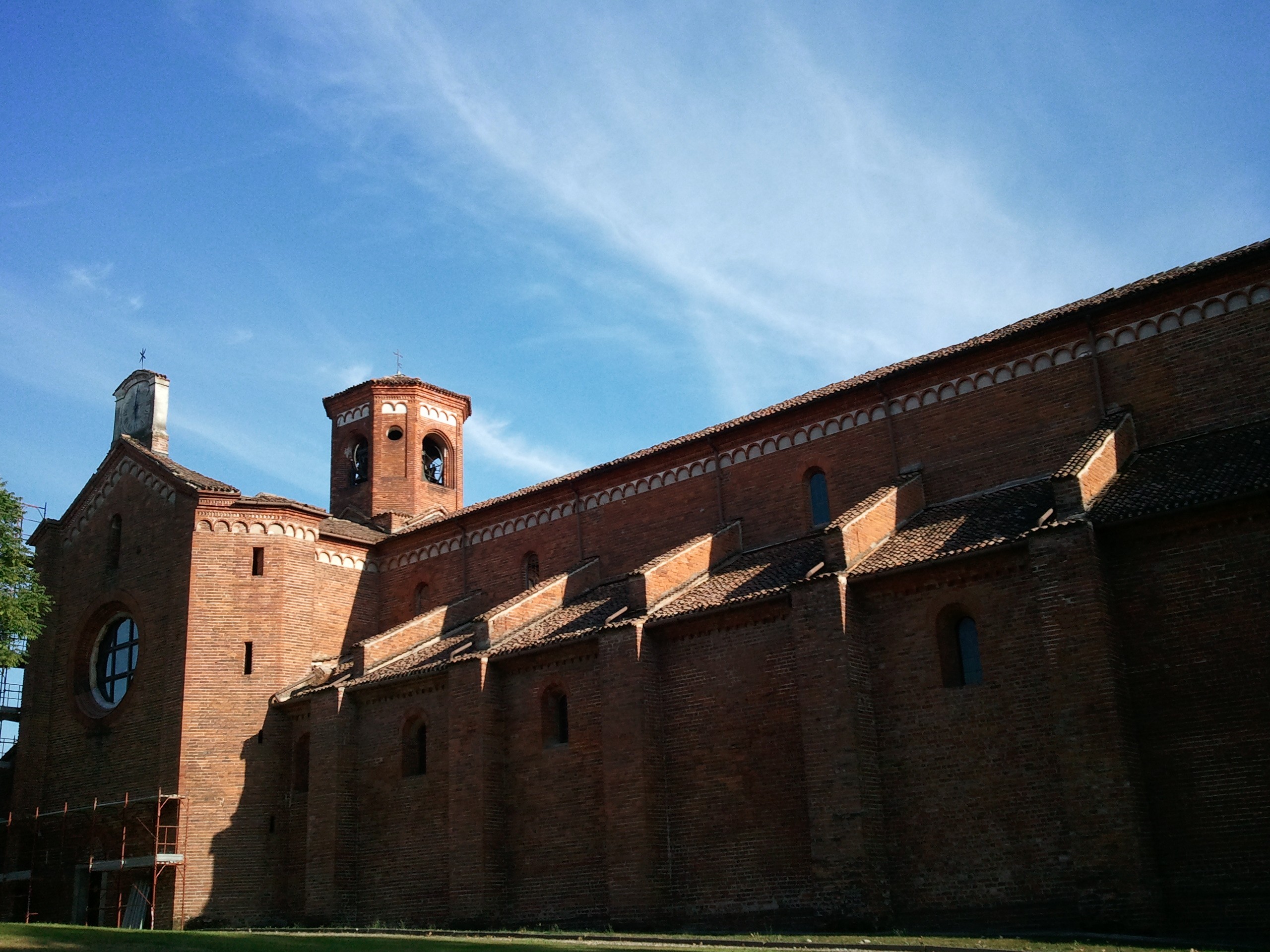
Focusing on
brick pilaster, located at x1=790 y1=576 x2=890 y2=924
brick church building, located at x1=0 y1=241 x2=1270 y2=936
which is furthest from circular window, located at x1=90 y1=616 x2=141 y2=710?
brick pilaster, located at x1=790 y1=576 x2=890 y2=924

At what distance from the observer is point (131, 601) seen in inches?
1148

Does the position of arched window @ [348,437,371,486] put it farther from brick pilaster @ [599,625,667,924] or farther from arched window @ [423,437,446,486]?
brick pilaster @ [599,625,667,924]

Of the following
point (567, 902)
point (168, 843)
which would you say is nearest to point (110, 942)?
point (567, 902)

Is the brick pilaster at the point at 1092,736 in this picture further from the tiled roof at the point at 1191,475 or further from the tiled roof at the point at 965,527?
the tiled roof at the point at 965,527

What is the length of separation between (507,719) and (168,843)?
823 cm

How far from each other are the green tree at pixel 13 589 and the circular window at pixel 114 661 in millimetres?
2516

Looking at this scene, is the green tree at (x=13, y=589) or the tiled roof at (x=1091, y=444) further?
the green tree at (x=13, y=589)

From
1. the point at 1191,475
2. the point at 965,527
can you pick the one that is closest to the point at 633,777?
the point at 965,527

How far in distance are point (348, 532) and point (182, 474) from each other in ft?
14.3

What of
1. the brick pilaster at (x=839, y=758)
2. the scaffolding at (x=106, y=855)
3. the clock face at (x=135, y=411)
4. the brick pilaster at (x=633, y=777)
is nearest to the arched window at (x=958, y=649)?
the brick pilaster at (x=839, y=758)

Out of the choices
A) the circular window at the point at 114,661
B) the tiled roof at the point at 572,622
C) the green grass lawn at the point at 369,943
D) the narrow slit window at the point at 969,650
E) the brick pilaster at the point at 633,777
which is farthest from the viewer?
the circular window at the point at 114,661

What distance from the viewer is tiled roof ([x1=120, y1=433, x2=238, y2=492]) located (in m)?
28.6

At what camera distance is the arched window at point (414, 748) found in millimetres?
25047

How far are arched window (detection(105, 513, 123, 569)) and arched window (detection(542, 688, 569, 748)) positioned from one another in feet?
44.5
